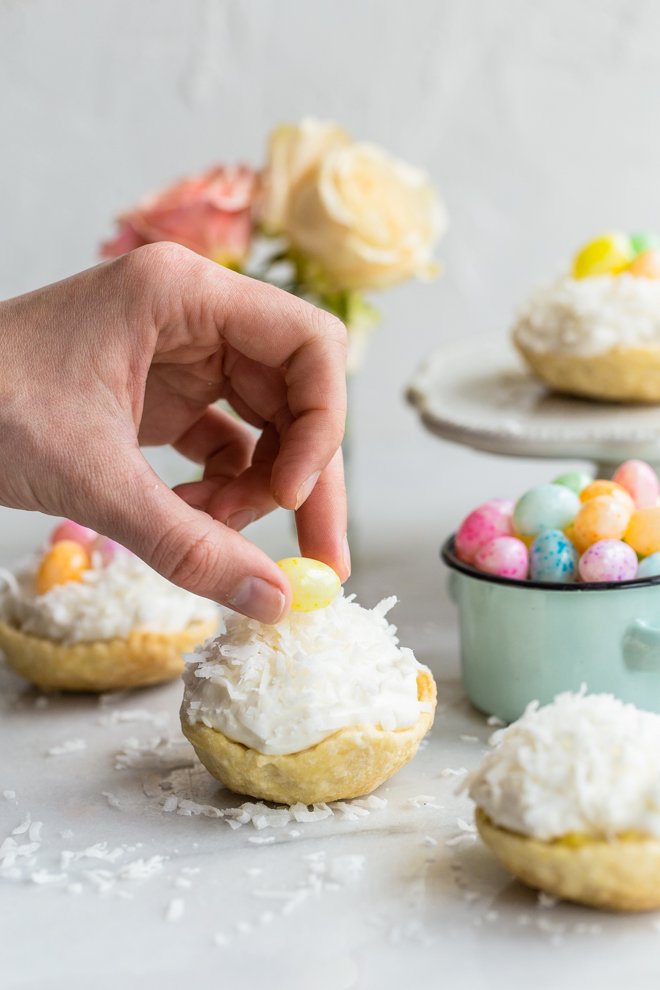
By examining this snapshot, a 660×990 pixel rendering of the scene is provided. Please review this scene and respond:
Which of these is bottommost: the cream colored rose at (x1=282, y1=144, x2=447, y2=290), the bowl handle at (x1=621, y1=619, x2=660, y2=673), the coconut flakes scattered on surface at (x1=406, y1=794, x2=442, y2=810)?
the coconut flakes scattered on surface at (x1=406, y1=794, x2=442, y2=810)

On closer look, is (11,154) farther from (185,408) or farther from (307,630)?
(307,630)

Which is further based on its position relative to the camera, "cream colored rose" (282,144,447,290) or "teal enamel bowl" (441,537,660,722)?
"cream colored rose" (282,144,447,290)

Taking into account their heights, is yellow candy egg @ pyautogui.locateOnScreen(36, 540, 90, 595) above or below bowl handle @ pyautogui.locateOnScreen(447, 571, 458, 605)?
above

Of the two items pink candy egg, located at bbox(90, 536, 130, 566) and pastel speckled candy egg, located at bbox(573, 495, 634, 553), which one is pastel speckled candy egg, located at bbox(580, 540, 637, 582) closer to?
pastel speckled candy egg, located at bbox(573, 495, 634, 553)

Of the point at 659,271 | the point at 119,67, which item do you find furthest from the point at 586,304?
the point at 119,67

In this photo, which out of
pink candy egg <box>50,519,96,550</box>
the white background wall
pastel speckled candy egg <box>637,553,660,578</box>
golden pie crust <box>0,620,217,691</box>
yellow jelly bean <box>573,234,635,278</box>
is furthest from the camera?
the white background wall

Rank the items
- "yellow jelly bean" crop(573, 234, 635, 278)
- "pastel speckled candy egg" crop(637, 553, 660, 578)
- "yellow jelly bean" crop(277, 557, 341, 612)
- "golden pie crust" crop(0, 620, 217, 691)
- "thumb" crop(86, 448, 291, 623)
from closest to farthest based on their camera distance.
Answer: "thumb" crop(86, 448, 291, 623) < "yellow jelly bean" crop(277, 557, 341, 612) < "pastel speckled candy egg" crop(637, 553, 660, 578) < "golden pie crust" crop(0, 620, 217, 691) < "yellow jelly bean" crop(573, 234, 635, 278)

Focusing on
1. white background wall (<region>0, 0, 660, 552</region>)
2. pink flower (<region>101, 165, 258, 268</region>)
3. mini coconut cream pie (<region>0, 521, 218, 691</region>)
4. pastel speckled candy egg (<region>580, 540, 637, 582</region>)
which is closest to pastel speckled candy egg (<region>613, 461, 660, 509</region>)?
pastel speckled candy egg (<region>580, 540, 637, 582</region>)
